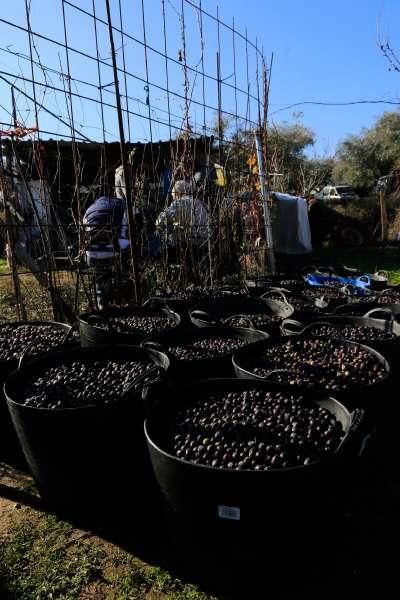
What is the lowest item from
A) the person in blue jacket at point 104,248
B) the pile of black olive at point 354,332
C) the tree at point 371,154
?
the pile of black olive at point 354,332

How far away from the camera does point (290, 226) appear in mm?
9836

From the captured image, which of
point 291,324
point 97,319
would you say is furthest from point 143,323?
point 291,324

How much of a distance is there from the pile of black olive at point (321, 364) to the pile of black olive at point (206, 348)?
22 centimetres

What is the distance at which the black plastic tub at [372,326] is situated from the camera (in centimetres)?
268

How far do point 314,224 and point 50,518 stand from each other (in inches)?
522

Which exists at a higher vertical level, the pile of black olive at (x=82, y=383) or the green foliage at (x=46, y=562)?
the pile of black olive at (x=82, y=383)

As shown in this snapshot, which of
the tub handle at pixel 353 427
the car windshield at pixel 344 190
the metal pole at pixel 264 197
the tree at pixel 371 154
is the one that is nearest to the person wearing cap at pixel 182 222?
the metal pole at pixel 264 197

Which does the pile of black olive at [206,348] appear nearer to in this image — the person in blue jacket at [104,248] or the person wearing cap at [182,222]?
the person in blue jacket at [104,248]

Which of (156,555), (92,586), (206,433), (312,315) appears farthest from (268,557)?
(312,315)

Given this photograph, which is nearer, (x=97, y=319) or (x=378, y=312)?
(x=97, y=319)

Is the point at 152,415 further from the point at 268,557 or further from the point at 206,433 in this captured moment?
the point at 268,557

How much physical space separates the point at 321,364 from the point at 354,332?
2.10 feet

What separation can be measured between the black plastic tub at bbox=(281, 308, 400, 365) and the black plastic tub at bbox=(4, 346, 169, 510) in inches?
45.0

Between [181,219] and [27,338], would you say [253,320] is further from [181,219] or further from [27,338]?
[181,219]
